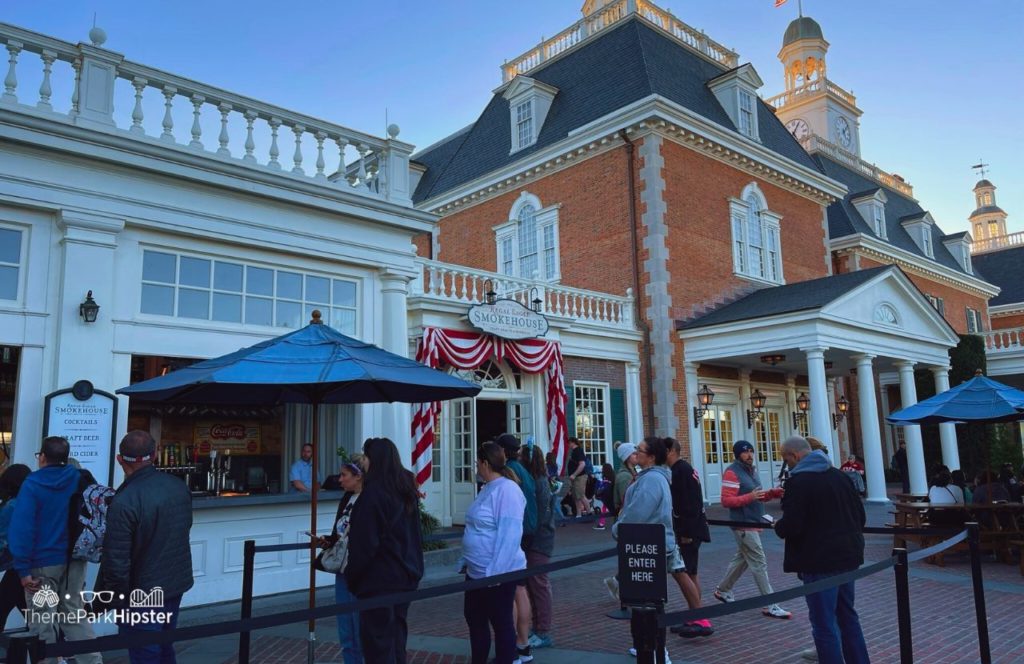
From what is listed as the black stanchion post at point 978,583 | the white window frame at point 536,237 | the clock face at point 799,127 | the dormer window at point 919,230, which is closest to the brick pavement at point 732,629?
the black stanchion post at point 978,583

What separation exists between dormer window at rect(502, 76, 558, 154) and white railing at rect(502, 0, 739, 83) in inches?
105

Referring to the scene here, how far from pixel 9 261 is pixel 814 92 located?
126ft

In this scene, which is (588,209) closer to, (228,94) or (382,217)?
(382,217)

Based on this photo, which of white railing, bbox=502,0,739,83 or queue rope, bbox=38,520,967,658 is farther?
white railing, bbox=502,0,739,83

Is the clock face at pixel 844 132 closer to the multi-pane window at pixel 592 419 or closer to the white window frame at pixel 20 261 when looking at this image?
the multi-pane window at pixel 592 419

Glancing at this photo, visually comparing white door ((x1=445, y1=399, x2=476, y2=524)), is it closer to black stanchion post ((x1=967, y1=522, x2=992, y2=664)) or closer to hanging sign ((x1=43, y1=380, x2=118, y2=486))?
hanging sign ((x1=43, y1=380, x2=118, y2=486))

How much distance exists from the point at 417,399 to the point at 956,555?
9.42 meters

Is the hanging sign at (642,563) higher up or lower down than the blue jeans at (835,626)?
higher up

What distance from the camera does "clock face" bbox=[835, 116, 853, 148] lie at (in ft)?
125

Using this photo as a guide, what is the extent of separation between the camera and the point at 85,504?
17.1 ft

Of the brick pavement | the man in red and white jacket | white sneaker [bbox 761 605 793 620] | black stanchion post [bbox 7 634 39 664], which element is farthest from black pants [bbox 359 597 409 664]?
white sneaker [bbox 761 605 793 620]

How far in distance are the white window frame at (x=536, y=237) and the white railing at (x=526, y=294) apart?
296 cm

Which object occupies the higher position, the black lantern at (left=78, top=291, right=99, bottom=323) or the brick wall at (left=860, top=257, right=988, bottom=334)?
the brick wall at (left=860, top=257, right=988, bottom=334)

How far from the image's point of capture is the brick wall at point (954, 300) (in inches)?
1226
